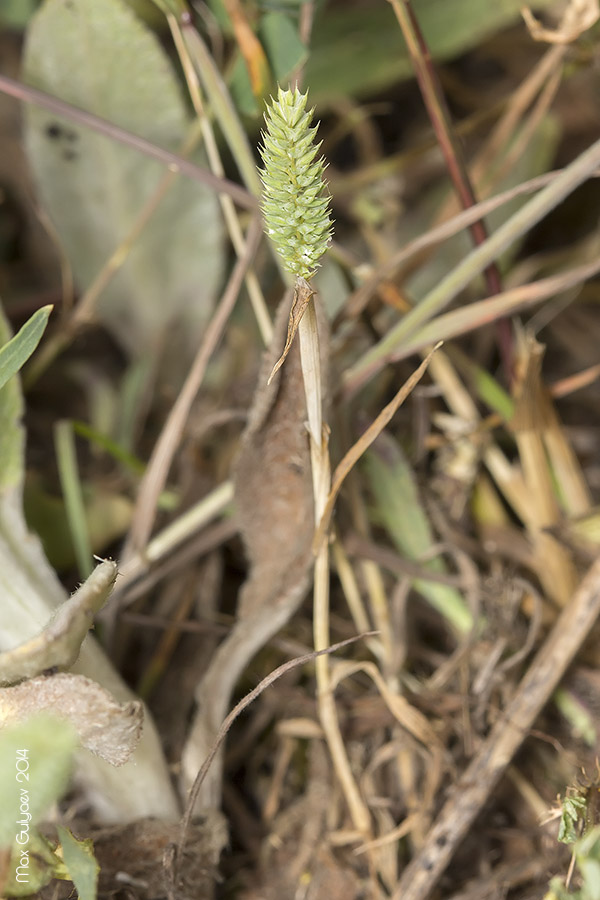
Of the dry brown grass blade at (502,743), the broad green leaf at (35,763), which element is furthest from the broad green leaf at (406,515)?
the broad green leaf at (35,763)


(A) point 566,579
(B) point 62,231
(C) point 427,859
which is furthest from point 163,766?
(B) point 62,231

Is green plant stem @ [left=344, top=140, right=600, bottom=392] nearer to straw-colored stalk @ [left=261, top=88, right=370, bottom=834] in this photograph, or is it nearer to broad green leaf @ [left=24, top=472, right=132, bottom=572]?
straw-colored stalk @ [left=261, top=88, right=370, bottom=834]

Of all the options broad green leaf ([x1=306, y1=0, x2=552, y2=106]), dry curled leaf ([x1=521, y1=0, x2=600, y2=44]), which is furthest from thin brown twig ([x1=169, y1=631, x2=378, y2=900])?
broad green leaf ([x1=306, y1=0, x2=552, y2=106])

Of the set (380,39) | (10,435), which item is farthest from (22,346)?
(380,39)

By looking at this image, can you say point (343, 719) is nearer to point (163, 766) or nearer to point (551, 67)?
point (163, 766)

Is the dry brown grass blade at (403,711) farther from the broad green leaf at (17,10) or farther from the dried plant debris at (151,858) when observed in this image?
the broad green leaf at (17,10)

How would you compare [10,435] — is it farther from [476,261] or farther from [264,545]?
[476,261]
